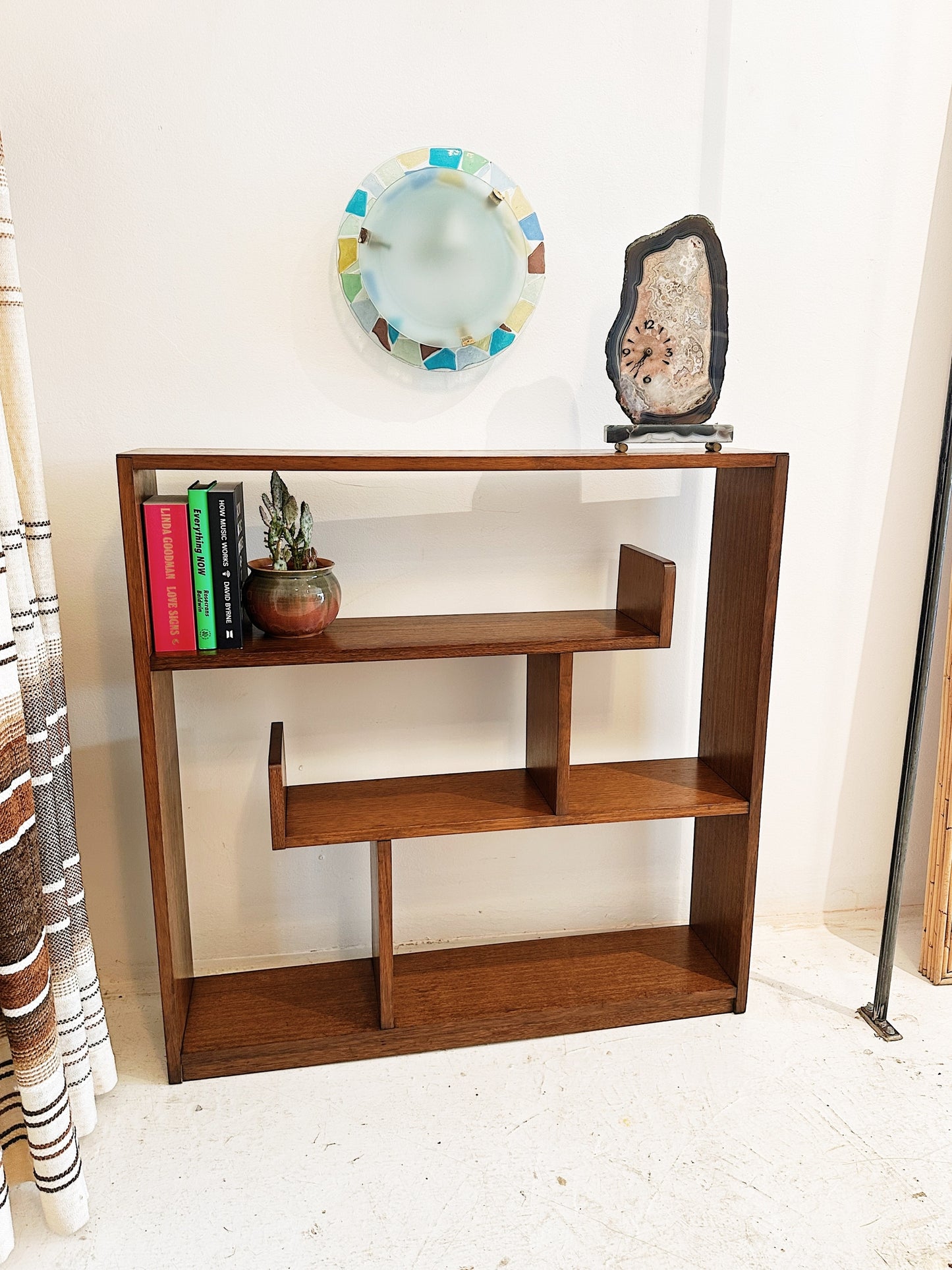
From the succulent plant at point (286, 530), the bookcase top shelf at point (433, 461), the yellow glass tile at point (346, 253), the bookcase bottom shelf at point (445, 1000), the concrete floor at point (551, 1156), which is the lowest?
the concrete floor at point (551, 1156)

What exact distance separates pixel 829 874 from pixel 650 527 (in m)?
0.96

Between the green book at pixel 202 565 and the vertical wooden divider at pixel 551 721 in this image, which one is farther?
the vertical wooden divider at pixel 551 721

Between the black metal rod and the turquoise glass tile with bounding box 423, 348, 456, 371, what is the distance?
868mm

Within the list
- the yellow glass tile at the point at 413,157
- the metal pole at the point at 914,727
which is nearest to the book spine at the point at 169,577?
the yellow glass tile at the point at 413,157

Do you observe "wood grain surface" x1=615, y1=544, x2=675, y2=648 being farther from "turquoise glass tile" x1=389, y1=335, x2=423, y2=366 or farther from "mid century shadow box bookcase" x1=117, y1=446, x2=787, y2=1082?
"turquoise glass tile" x1=389, y1=335, x2=423, y2=366

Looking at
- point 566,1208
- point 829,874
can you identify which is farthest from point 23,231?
point 829,874

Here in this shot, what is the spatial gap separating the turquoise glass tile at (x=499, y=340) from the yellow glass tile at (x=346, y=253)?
29 cm

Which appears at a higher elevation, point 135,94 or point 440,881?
point 135,94

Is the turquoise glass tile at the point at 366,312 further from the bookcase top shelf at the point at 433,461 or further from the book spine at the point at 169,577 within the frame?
the book spine at the point at 169,577

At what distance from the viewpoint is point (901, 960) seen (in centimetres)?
208

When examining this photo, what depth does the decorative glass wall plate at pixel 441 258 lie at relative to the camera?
5.54 feet

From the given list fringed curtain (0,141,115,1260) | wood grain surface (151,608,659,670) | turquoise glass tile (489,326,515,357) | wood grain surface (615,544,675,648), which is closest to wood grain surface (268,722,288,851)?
wood grain surface (151,608,659,670)

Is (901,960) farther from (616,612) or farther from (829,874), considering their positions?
(616,612)

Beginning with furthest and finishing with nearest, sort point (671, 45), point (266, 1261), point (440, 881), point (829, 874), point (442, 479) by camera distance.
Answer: point (829, 874) → point (440, 881) → point (442, 479) → point (671, 45) → point (266, 1261)
